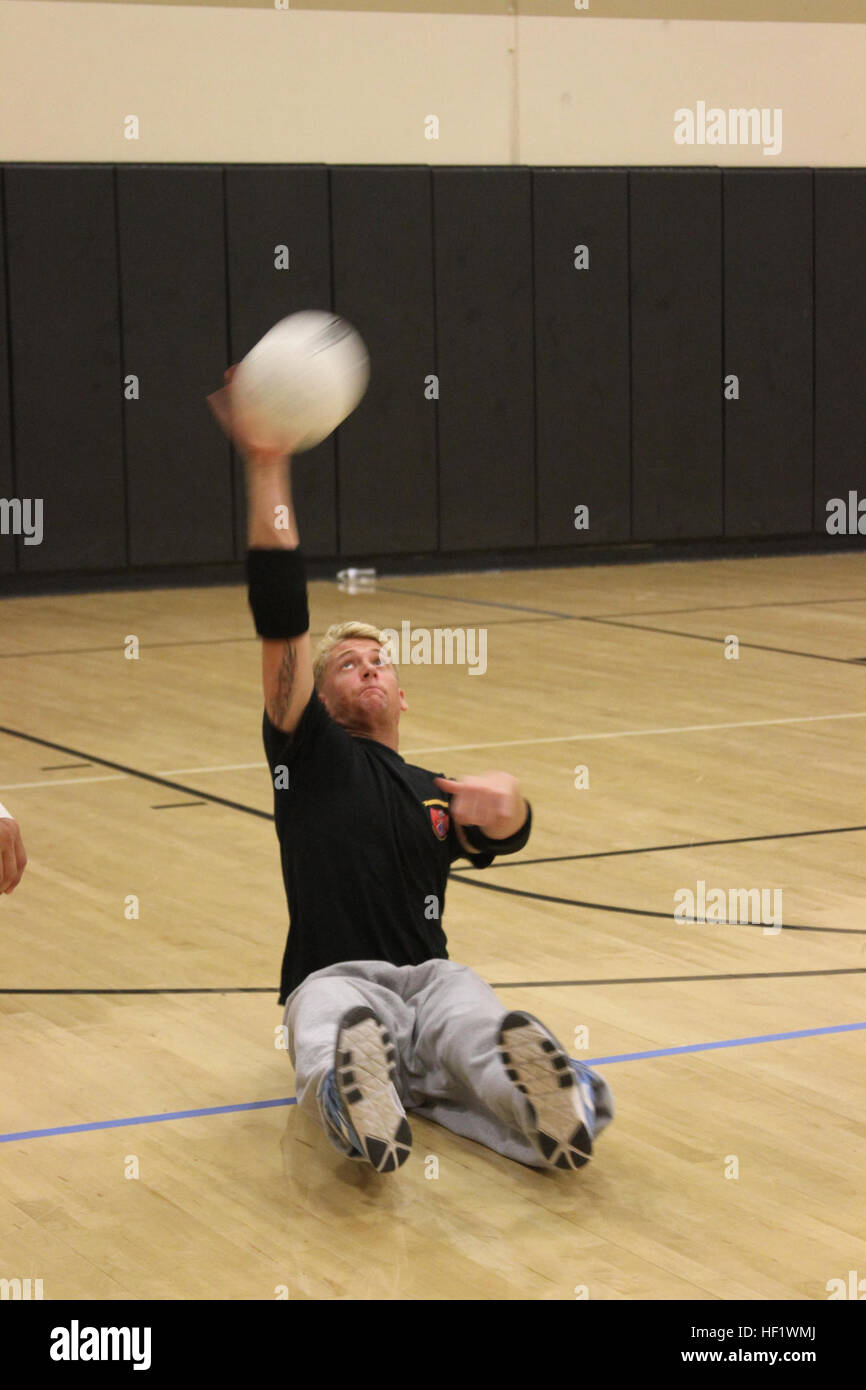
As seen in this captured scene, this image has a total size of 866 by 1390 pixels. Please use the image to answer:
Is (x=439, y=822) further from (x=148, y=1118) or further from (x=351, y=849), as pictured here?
(x=148, y=1118)

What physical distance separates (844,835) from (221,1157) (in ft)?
10.0

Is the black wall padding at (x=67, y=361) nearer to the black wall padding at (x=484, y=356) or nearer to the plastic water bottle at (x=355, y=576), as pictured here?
the plastic water bottle at (x=355, y=576)

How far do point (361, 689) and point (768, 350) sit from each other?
11.2 m

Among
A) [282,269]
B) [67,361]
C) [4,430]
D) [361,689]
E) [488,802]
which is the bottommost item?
[488,802]

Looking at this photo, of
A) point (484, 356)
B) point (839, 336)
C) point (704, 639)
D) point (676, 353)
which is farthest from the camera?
point (839, 336)

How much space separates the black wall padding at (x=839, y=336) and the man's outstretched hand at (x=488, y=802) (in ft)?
38.2

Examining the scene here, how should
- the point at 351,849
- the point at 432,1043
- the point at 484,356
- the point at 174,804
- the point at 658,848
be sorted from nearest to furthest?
the point at 432,1043 → the point at 351,849 → the point at 658,848 → the point at 174,804 → the point at 484,356

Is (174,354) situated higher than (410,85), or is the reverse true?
(410,85)

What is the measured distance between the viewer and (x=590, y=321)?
14.2 metres

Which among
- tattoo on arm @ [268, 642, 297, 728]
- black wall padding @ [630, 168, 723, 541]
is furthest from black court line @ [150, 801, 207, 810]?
black wall padding @ [630, 168, 723, 541]

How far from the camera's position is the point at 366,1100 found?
350cm

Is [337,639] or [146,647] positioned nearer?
[337,639]

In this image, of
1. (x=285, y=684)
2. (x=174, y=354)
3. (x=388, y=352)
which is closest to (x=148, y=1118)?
(x=285, y=684)

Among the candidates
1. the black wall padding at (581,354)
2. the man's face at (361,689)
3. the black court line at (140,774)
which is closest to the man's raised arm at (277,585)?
the man's face at (361,689)
